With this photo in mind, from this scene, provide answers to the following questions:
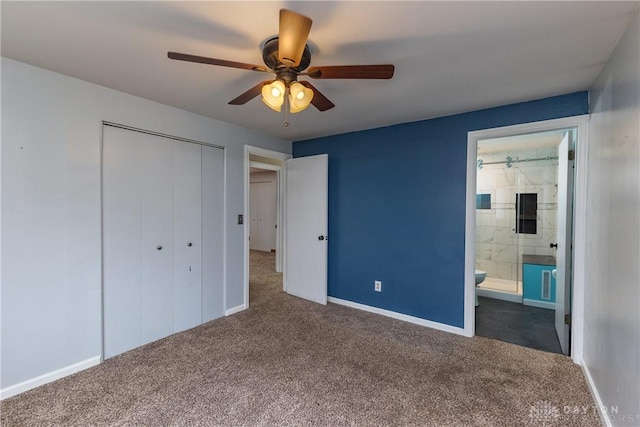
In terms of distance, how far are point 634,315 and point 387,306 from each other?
225 centimetres

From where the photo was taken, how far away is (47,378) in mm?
2037

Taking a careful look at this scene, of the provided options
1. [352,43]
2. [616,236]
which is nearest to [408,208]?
[616,236]

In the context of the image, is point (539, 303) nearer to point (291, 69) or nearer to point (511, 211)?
point (511, 211)

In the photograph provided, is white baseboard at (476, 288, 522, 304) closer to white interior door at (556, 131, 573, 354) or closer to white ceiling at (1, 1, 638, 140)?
white interior door at (556, 131, 573, 354)

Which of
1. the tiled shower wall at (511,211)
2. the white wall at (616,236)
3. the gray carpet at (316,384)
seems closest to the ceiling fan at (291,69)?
the white wall at (616,236)

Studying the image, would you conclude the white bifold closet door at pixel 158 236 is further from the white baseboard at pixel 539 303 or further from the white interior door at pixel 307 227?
the white baseboard at pixel 539 303

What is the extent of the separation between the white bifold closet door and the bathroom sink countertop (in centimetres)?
410

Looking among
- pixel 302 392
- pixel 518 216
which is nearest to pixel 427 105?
pixel 302 392

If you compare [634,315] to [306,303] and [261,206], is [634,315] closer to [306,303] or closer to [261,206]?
[306,303]

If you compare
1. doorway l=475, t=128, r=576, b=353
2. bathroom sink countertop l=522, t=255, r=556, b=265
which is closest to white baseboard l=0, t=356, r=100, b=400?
doorway l=475, t=128, r=576, b=353

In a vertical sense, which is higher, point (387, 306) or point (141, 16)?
point (141, 16)

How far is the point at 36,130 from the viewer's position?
197 centimetres

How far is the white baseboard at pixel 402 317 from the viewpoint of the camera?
115 inches

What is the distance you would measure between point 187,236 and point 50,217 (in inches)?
42.8
